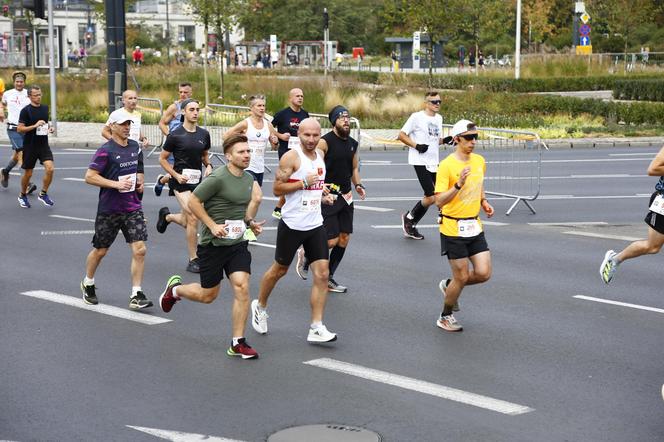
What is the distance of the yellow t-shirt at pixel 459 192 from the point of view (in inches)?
376

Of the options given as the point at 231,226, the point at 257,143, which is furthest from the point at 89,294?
the point at 257,143

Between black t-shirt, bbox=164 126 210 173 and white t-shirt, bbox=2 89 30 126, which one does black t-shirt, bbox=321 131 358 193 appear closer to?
black t-shirt, bbox=164 126 210 173

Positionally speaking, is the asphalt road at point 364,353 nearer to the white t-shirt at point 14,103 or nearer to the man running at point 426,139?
the man running at point 426,139

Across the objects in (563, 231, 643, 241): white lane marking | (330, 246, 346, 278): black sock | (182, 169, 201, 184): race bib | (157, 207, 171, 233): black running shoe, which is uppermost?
(182, 169, 201, 184): race bib

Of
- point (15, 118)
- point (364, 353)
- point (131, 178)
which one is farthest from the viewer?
point (15, 118)

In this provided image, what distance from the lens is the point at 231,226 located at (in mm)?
8883

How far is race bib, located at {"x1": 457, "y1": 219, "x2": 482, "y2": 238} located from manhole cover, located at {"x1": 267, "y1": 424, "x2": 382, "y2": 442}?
9.52 feet

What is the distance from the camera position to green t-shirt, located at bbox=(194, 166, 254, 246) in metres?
8.81

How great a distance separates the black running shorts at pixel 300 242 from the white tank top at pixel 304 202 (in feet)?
0.15

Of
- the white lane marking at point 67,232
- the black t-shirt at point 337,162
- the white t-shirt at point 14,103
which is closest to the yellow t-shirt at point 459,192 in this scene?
the black t-shirt at point 337,162

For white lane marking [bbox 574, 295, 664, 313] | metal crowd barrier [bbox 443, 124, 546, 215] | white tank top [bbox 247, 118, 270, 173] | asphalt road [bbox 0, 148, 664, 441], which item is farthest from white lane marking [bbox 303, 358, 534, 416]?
metal crowd barrier [bbox 443, 124, 546, 215]

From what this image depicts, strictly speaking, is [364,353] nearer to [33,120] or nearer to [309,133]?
[309,133]

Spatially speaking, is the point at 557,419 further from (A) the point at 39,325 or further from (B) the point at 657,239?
(A) the point at 39,325

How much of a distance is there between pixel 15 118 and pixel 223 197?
13.1 m
